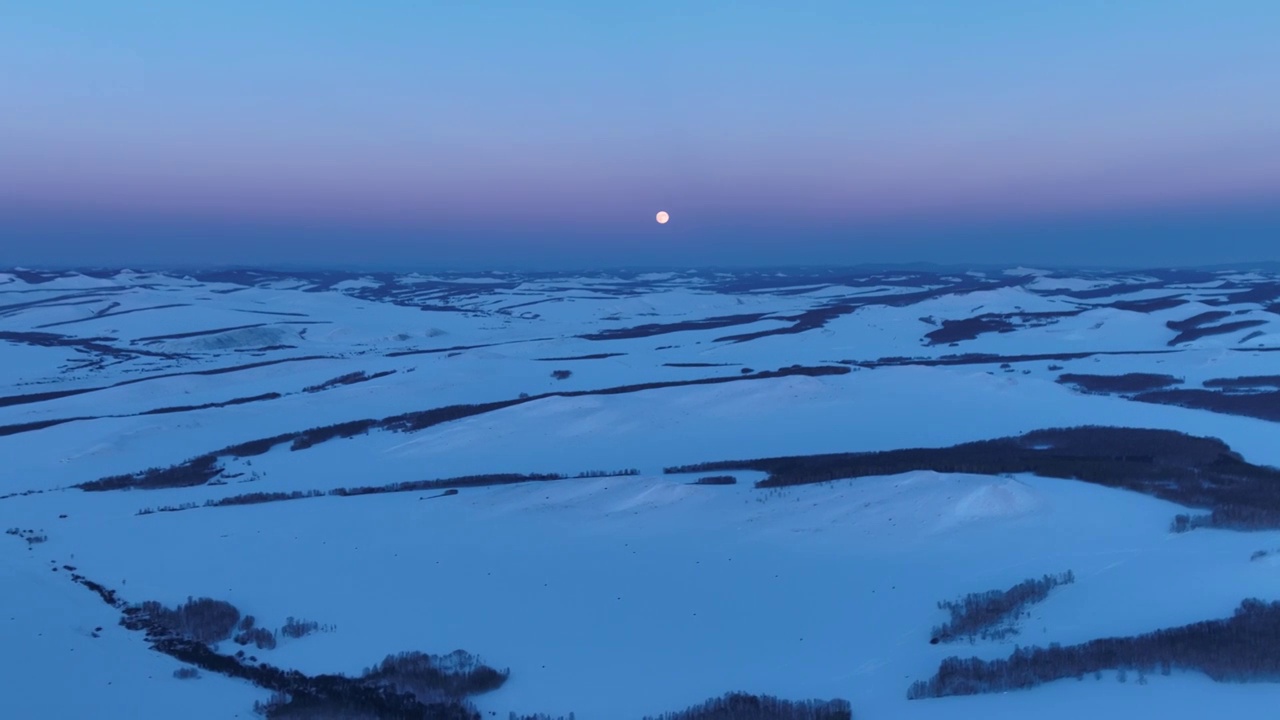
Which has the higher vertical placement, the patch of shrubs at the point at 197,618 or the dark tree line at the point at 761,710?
the dark tree line at the point at 761,710

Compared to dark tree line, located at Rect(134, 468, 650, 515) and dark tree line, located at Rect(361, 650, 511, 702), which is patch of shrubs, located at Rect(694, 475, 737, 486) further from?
dark tree line, located at Rect(361, 650, 511, 702)

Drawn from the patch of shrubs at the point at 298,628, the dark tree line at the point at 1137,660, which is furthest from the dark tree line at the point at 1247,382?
the patch of shrubs at the point at 298,628

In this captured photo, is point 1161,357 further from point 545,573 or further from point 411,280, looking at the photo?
point 411,280

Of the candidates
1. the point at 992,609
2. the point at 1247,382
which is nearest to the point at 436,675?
the point at 992,609

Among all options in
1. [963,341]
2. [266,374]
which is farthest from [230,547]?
[963,341]

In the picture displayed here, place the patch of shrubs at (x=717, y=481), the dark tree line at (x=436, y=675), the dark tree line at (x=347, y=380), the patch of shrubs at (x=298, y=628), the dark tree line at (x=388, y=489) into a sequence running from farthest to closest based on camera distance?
the dark tree line at (x=347, y=380) → the dark tree line at (x=388, y=489) → the patch of shrubs at (x=717, y=481) → the patch of shrubs at (x=298, y=628) → the dark tree line at (x=436, y=675)

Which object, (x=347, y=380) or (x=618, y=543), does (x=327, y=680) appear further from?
(x=347, y=380)

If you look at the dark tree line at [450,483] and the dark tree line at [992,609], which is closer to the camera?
the dark tree line at [992,609]

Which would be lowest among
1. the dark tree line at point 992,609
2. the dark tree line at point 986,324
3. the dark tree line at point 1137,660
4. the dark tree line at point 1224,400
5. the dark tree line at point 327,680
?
the dark tree line at point 327,680

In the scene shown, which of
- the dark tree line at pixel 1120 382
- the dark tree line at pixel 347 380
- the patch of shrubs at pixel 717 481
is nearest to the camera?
the patch of shrubs at pixel 717 481

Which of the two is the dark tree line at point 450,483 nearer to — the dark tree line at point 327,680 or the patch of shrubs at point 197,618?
the patch of shrubs at point 197,618
